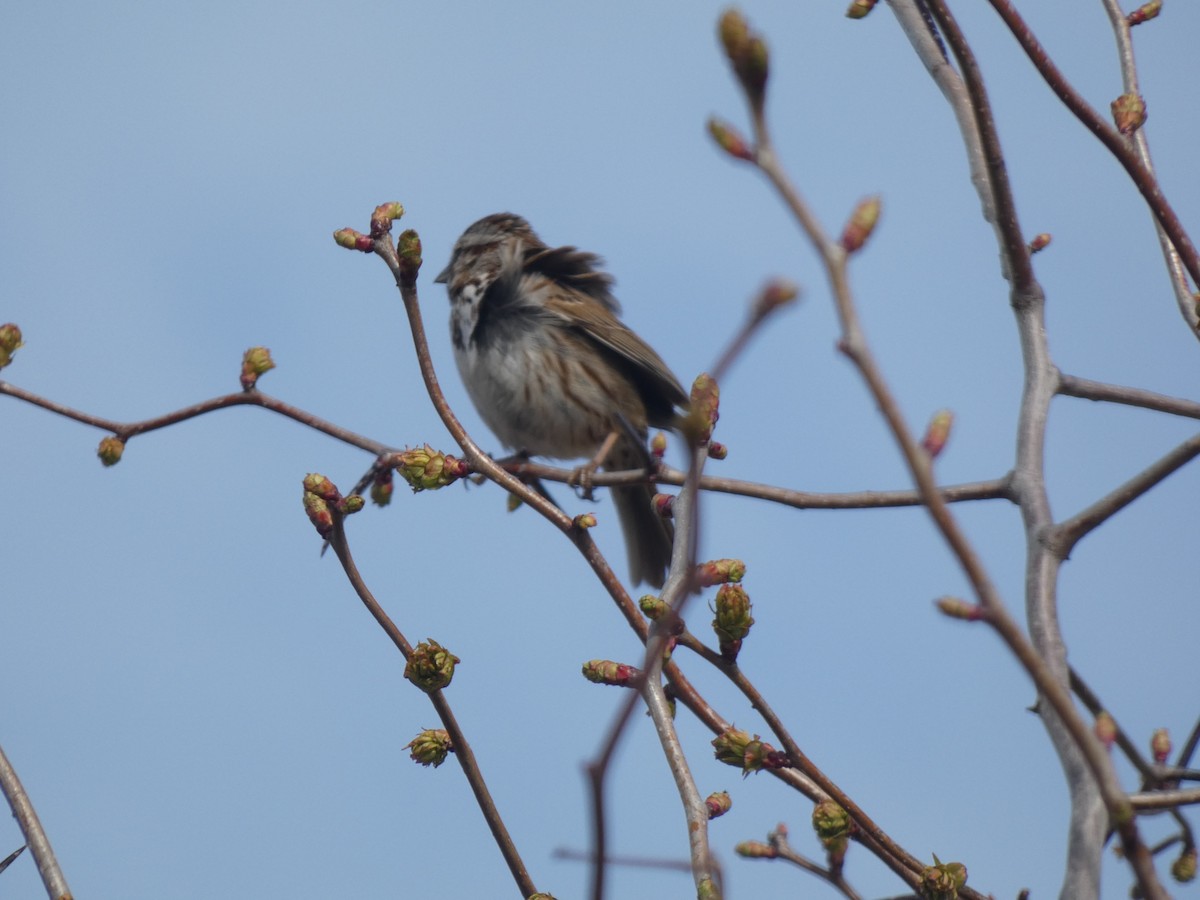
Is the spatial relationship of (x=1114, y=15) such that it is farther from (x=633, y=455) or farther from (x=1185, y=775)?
(x=633, y=455)

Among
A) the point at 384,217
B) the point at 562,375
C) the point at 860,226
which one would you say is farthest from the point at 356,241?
Answer: the point at 562,375

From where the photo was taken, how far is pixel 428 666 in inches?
99.3

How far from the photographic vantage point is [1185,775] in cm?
242

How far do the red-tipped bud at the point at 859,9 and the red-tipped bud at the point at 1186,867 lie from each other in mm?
2043

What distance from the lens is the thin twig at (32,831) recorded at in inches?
85.5

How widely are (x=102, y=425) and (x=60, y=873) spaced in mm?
1282

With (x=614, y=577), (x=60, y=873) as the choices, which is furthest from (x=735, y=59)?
(x=60, y=873)

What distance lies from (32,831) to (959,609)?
5.38ft

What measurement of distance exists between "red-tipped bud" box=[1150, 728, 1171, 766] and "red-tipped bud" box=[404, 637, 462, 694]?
142 cm

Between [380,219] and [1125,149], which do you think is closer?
[1125,149]

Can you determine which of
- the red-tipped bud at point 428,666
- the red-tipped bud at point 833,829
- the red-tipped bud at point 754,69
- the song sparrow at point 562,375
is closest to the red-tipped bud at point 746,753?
the red-tipped bud at point 833,829

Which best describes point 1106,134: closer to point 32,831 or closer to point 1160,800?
point 1160,800

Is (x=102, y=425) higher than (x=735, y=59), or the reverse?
(x=102, y=425)

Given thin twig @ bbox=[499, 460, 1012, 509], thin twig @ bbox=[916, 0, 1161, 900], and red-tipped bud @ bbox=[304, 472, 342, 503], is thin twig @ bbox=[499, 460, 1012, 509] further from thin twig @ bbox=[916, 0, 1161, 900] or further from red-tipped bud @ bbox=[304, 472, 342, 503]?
red-tipped bud @ bbox=[304, 472, 342, 503]
